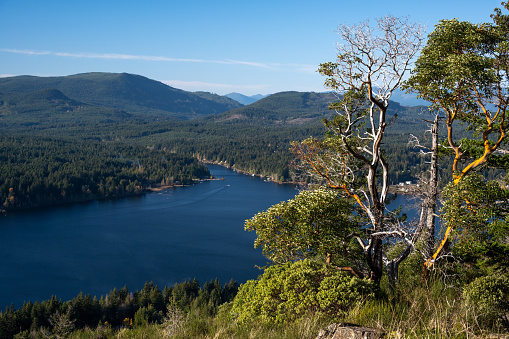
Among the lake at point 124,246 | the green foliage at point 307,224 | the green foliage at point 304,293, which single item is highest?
the green foliage at point 307,224

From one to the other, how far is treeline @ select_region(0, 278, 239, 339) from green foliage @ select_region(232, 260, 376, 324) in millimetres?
26899

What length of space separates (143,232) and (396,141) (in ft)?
435

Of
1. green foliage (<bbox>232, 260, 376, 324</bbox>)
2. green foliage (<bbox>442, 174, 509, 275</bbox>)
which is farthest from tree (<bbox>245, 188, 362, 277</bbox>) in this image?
green foliage (<bbox>442, 174, 509, 275</bbox>)

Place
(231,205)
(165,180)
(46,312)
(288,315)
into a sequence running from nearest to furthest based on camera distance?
(288,315) < (46,312) < (231,205) < (165,180)

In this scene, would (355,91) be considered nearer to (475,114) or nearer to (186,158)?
(475,114)

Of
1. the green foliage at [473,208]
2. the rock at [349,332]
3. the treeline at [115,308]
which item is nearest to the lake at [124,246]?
the treeline at [115,308]

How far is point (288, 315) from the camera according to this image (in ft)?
28.1

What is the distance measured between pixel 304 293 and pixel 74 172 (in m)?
114

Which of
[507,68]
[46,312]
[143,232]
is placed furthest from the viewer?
[143,232]

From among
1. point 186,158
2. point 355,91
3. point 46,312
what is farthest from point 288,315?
point 186,158

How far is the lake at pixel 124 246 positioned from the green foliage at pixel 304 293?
71.1 ft

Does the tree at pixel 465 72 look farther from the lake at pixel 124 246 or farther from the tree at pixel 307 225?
the lake at pixel 124 246

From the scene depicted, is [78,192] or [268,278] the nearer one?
[268,278]

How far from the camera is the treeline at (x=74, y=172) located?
9619 cm
